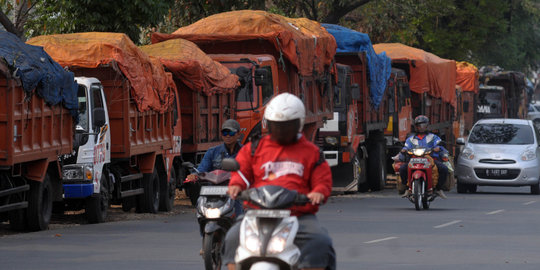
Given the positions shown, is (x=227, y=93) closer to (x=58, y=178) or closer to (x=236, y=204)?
(x=58, y=178)

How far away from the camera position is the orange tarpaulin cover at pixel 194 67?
21.3m

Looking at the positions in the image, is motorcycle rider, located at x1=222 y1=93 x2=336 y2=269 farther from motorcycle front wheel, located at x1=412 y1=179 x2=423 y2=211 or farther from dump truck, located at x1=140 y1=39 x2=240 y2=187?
dump truck, located at x1=140 y1=39 x2=240 y2=187

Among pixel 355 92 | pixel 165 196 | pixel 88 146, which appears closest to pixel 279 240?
pixel 88 146

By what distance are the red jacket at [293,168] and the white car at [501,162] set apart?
67.0 ft

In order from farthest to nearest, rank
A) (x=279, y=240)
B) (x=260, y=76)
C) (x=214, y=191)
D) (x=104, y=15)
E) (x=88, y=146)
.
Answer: (x=104, y=15), (x=260, y=76), (x=88, y=146), (x=214, y=191), (x=279, y=240)

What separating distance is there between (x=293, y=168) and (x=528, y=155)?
21012 mm

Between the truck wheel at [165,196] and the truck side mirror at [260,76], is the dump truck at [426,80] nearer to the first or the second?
the truck side mirror at [260,76]

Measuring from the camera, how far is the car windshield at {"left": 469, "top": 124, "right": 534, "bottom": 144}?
94.0ft

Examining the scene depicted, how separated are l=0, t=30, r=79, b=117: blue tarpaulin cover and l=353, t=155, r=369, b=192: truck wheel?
425 inches

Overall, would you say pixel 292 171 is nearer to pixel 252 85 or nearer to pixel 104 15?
pixel 252 85

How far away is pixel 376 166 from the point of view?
2944 cm

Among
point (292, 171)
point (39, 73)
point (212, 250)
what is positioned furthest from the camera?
point (39, 73)

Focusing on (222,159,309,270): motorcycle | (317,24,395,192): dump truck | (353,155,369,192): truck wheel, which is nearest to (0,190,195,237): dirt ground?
(317,24,395,192): dump truck

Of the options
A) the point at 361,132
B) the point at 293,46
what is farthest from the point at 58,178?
the point at 361,132
